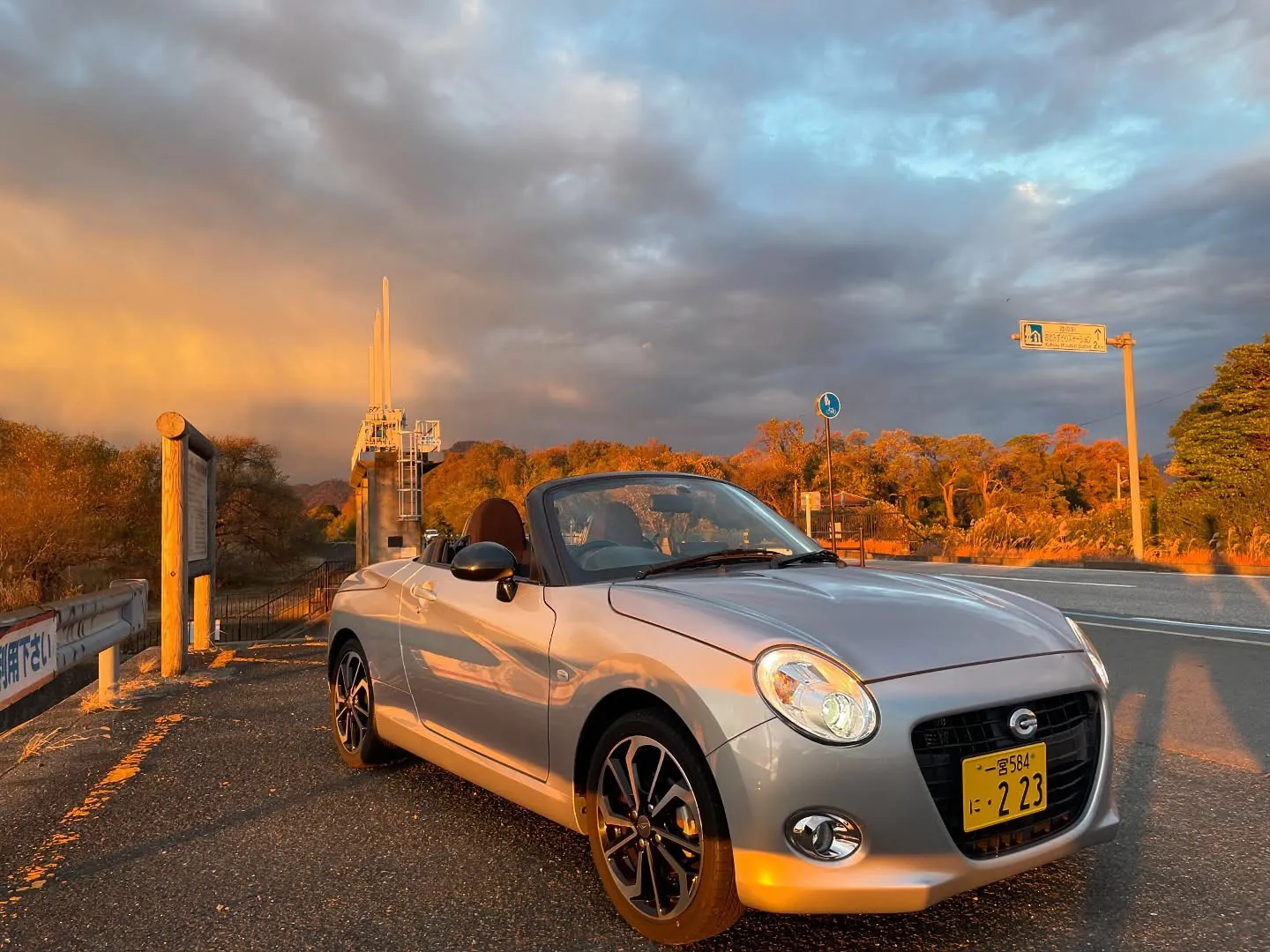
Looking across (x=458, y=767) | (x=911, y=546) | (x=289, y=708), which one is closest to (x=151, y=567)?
(x=911, y=546)

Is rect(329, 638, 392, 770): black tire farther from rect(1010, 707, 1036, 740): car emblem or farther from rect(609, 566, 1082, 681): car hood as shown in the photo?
rect(1010, 707, 1036, 740): car emblem

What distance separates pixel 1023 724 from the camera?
2336 millimetres

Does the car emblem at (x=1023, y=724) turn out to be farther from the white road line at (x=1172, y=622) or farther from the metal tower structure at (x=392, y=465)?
the metal tower structure at (x=392, y=465)

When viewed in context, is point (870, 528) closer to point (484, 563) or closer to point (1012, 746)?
point (484, 563)

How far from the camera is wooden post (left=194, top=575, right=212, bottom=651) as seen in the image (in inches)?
338

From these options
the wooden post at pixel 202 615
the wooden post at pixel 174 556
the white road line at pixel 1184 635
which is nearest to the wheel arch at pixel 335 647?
the wooden post at pixel 174 556

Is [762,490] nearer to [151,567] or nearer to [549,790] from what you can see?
[151,567]

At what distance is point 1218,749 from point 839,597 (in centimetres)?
316

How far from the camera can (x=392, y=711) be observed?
4.02m

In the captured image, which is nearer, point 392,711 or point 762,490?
point 392,711

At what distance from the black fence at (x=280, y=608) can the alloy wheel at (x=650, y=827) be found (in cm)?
2964

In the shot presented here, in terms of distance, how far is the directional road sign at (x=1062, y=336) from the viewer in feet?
80.2

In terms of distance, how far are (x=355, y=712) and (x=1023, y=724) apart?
3.29m

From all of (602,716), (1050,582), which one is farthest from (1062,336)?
(602,716)
